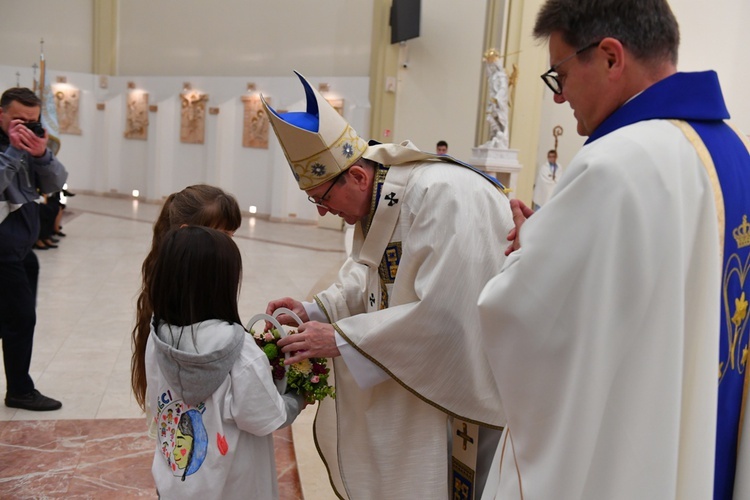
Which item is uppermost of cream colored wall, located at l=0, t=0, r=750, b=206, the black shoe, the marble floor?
cream colored wall, located at l=0, t=0, r=750, b=206

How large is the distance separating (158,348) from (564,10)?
4.52ft

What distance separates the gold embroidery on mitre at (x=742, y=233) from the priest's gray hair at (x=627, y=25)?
0.36m

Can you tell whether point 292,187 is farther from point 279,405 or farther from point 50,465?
point 279,405

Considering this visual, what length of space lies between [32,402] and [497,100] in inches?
324

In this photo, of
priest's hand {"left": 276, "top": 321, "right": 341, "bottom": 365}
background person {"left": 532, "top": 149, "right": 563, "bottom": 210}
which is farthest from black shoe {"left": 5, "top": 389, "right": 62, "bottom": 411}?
background person {"left": 532, "top": 149, "right": 563, "bottom": 210}

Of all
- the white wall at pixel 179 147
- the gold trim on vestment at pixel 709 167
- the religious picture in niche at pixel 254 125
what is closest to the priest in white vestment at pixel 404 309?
the gold trim on vestment at pixel 709 167

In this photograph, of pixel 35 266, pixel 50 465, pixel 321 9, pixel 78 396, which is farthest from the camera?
pixel 321 9

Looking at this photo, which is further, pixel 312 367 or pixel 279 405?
pixel 312 367

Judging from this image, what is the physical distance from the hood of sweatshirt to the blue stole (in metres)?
1.12

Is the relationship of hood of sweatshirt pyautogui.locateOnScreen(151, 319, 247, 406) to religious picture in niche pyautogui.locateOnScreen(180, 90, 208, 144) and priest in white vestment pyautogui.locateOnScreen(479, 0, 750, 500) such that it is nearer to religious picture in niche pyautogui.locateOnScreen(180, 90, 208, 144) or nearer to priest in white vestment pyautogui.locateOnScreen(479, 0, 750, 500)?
priest in white vestment pyautogui.locateOnScreen(479, 0, 750, 500)

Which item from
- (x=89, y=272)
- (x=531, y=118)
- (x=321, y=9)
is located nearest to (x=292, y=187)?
(x=321, y=9)

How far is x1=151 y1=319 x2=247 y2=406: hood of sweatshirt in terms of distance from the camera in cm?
193

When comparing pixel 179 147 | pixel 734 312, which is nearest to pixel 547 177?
pixel 179 147

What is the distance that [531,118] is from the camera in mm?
12984
